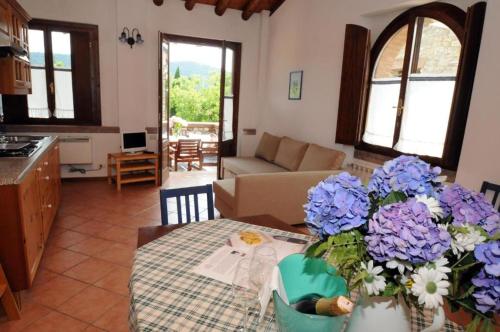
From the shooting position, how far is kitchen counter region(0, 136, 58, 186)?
2.00m

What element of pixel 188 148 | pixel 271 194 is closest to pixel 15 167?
pixel 271 194

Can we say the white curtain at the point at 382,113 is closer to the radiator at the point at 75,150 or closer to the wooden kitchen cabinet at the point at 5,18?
the wooden kitchen cabinet at the point at 5,18

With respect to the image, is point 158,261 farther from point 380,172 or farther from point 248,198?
point 248,198

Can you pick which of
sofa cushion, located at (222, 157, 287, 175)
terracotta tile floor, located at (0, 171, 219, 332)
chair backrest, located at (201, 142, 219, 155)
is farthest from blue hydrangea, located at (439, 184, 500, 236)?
chair backrest, located at (201, 142, 219, 155)

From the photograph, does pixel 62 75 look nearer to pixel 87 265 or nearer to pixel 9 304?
pixel 87 265

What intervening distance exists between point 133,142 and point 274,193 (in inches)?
109

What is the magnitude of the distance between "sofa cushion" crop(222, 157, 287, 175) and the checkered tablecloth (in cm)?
305

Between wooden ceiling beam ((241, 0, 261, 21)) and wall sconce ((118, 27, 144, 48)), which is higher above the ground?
wooden ceiling beam ((241, 0, 261, 21))

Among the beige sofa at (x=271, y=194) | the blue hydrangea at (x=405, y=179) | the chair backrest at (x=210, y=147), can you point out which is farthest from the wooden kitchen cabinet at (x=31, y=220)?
the chair backrest at (x=210, y=147)

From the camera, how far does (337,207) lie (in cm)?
67

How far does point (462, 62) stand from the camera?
2.65m

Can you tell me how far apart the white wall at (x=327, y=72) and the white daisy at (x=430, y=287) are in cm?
231

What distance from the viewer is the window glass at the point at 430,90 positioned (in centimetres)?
296

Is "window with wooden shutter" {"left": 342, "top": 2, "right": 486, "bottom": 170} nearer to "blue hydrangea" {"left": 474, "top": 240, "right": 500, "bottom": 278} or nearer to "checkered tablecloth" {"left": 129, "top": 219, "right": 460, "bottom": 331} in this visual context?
"checkered tablecloth" {"left": 129, "top": 219, "right": 460, "bottom": 331}
